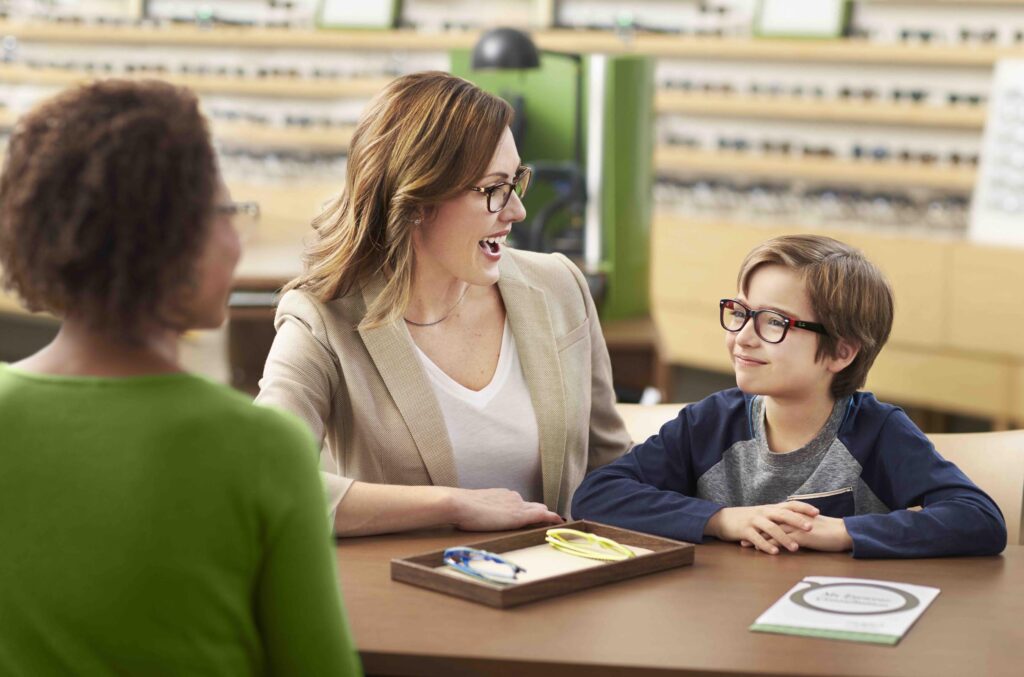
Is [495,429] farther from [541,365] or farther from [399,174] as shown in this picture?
[399,174]

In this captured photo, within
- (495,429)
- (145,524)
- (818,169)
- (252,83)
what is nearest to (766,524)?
(495,429)

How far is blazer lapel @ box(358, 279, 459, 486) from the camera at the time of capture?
2047 millimetres

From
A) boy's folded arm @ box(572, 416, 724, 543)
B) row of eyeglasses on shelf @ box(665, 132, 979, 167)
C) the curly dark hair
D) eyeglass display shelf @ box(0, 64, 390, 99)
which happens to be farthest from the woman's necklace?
eyeglass display shelf @ box(0, 64, 390, 99)

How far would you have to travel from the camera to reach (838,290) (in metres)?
1.90

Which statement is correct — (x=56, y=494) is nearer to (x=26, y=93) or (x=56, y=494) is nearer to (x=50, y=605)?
(x=50, y=605)

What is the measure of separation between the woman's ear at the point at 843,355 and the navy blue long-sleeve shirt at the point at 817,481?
59 millimetres

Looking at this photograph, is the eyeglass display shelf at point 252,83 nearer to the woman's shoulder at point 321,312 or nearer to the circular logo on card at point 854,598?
the woman's shoulder at point 321,312

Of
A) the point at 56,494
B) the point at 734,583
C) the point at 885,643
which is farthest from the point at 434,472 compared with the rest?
the point at 56,494

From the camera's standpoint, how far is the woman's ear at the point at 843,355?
75.4 inches

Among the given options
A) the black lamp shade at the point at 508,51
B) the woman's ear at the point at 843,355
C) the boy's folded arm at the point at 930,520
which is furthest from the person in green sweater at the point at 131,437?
the black lamp shade at the point at 508,51

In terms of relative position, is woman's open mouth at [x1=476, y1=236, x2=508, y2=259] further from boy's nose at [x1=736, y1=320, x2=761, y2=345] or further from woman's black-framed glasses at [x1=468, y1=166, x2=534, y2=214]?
boy's nose at [x1=736, y1=320, x2=761, y2=345]

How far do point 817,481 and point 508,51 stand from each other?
2474 millimetres

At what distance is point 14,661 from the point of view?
1.16 meters

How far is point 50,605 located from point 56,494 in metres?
0.10
